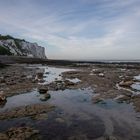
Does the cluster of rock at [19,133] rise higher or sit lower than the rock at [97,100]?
lower

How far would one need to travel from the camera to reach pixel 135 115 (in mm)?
18672

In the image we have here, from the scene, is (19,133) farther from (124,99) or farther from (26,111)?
(124,99)

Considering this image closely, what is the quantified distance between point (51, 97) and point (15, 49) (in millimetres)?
164362

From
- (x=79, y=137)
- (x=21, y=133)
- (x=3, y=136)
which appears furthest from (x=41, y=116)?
(x=79, y=137)

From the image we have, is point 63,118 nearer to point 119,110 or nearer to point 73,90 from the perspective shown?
point 119,110

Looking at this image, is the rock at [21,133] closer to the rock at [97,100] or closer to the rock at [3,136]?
the rock at [3,136]

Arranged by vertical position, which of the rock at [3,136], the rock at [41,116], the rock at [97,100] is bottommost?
the rock at [3,136]

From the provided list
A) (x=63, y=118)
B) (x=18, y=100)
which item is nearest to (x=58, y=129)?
(x=63, y=118)

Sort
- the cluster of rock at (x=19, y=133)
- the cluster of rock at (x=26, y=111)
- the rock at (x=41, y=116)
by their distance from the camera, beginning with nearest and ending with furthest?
the cluster of rock at (x=19, y=133) → the rock at (x=41, y=116) → the cluster of rock at (x=26, y=111)

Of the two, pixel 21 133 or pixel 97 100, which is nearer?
pixel 21 133

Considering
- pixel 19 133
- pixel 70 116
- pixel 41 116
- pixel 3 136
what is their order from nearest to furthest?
pixel 3 136
pixel 19 133
pixel 41 116
pixel 70 116

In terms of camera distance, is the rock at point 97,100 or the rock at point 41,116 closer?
the rock at point 41,116

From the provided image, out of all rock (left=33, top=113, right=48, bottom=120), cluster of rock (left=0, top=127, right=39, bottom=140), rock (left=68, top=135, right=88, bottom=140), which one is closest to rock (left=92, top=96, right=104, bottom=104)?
rock (left=33, top=113, right=48, bottom=120)

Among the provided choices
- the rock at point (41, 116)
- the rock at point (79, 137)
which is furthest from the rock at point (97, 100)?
the rock at point (79, 137)
